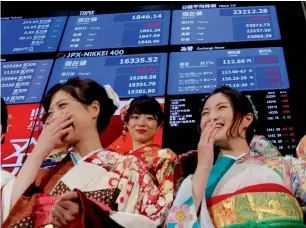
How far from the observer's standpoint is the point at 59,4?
4.14 meters

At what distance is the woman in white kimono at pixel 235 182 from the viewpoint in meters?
2.39

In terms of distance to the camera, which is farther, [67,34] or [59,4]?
[59,4]

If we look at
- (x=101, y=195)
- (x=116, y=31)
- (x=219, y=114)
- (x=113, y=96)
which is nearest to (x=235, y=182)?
(x=219, y=114)

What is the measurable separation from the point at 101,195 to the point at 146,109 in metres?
0.71

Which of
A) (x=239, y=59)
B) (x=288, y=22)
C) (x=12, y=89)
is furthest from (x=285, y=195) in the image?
(x=12, y=89)

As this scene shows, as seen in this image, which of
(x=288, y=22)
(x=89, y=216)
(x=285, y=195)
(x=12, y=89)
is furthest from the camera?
(x=288, y=22)

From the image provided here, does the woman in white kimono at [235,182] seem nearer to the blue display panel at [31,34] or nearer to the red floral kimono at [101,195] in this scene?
the red floral kimono at [101,195]

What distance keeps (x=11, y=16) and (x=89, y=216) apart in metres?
2.34

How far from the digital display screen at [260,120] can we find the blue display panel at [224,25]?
59 cm

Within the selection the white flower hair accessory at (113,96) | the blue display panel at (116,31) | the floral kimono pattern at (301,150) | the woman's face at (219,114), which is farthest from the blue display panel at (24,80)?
the floral kimono pattern at (301,150)

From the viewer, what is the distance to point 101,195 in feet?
8.13

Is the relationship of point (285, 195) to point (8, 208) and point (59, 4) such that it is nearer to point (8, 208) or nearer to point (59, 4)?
point (8, 208)

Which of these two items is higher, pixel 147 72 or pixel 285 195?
pixel 147 72

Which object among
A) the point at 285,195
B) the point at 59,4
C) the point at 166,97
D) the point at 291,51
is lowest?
the point at 285,195
